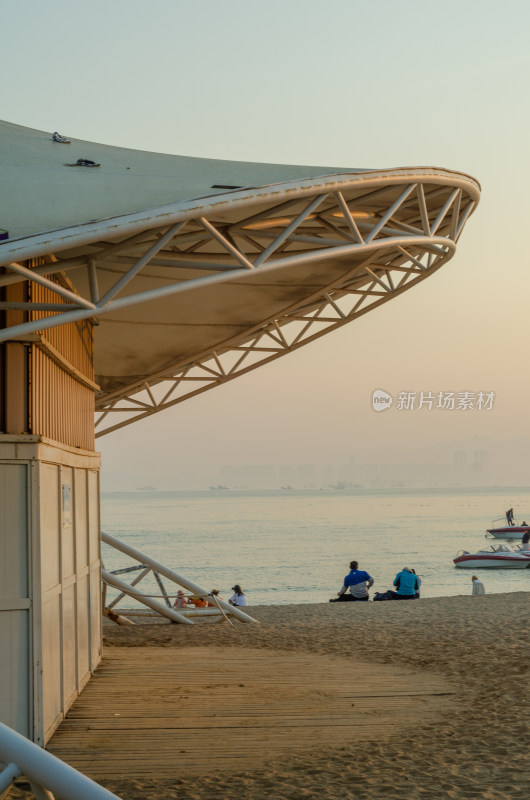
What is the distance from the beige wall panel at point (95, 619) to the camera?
11648 mm

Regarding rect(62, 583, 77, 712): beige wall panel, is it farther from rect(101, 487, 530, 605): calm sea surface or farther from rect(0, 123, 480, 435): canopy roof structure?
rect(101, 487, 530, 605): calm sea surface

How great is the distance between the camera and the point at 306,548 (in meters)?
88.2

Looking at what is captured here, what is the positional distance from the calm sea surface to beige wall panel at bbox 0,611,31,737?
138 ft

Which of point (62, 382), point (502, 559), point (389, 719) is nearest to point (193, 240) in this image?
point (62, 382)

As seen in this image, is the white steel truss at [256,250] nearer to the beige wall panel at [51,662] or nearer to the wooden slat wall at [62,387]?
the wooden slat wall at [62,387]

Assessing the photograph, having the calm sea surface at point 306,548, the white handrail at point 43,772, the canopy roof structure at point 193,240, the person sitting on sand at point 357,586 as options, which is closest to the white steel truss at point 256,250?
the canopy roof structure at point 193,240

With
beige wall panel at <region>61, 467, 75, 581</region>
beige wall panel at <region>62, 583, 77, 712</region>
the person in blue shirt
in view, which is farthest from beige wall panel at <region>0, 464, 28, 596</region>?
the person in blue shirt

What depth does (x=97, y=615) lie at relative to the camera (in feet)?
40.6

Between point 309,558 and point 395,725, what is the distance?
2770 inches

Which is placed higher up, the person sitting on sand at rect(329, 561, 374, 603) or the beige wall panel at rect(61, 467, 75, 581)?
the beige wall panel at rect(61, 467, 75, 581)

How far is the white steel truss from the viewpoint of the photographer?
8328 mm

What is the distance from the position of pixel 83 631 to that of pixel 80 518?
1.28 m

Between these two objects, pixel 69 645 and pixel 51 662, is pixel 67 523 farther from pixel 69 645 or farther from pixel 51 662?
pixel 51 662

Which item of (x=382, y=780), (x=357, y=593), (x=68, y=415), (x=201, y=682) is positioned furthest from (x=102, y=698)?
(x=357, y=593)
